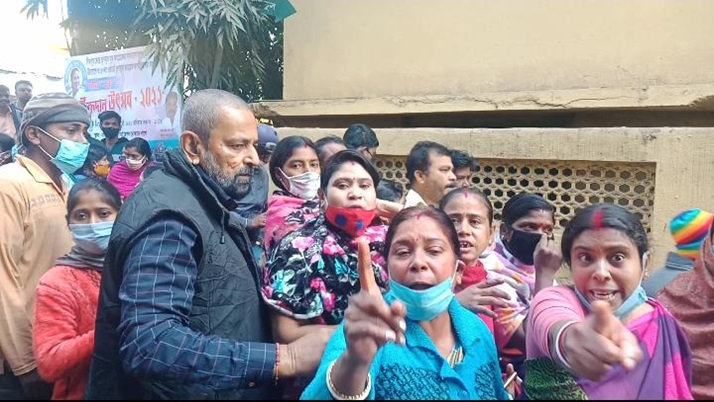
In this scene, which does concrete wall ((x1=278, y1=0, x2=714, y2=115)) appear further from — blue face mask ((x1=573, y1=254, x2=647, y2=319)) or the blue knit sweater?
the blue knit sweater

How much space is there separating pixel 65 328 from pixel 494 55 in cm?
461

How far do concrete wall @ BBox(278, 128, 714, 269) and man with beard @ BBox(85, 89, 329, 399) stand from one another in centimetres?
365

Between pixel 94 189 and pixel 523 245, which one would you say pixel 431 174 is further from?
pixel 94 189

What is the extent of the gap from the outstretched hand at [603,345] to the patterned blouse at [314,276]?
94 cm

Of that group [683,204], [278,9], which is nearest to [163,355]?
[683,204]

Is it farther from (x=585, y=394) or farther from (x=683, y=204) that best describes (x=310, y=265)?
(x=683, y=204)

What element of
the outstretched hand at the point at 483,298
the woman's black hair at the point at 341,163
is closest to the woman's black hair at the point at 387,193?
the woman's black hair at the point at 341,163

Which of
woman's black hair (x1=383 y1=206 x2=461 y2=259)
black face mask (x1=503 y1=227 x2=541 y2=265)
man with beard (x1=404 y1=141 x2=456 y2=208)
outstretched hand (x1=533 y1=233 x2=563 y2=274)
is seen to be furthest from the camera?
man with beard (x1=404 y1=141 x2=456 y2=208)

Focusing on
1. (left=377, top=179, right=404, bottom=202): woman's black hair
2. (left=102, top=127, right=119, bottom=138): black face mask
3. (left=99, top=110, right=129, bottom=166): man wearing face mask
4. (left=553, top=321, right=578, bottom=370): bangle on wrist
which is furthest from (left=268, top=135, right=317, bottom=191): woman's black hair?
(left=102, top=127, right=119, bottom=138): black face mask

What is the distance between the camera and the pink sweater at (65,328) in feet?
7.17

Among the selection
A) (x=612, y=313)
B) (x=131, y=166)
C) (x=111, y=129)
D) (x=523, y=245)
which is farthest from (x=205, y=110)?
(x=111, y=129)

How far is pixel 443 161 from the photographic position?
13.5 ft

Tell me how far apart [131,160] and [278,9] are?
8.16ft

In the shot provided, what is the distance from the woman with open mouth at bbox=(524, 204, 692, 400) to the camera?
62.8 inches
